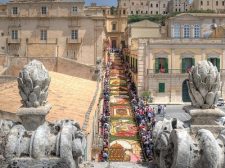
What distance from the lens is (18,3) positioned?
141 feet

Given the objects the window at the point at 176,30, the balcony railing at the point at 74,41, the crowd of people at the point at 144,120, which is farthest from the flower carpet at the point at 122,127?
the window at the point at 176,30

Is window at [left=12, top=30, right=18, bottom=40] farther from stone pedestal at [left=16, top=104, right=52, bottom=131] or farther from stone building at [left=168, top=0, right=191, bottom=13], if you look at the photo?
stone building at [left=168, top=0, right=191, bottom=13]

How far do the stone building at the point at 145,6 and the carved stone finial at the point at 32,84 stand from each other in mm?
137557

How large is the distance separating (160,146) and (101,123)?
19.5m

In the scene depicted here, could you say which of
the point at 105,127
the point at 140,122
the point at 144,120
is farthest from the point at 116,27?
the point at 105,127

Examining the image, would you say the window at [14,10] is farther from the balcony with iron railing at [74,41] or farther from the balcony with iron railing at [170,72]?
the balcony with iron railing at [170,72]

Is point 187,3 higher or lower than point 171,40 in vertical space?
higher

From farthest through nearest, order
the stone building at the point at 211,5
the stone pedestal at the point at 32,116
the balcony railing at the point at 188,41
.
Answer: the stone building at the point at 211,5 → the balcony railing at the point at 188,41 → the stone pedestal at the point at 32,116

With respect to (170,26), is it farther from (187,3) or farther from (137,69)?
(187,3)

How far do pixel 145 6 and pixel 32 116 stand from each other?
147 meters

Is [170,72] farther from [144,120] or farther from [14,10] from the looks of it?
[14,10]

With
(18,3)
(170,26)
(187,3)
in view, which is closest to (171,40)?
(170,26)

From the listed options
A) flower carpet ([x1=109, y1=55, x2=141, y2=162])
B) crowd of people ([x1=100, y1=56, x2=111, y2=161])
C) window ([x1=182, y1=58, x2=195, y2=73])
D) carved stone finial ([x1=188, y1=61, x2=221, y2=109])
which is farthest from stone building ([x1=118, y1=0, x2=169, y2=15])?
carved stone finial ([x1=188, y1=61, x2=221, y2=109])

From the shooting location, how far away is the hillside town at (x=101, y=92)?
6422mm
